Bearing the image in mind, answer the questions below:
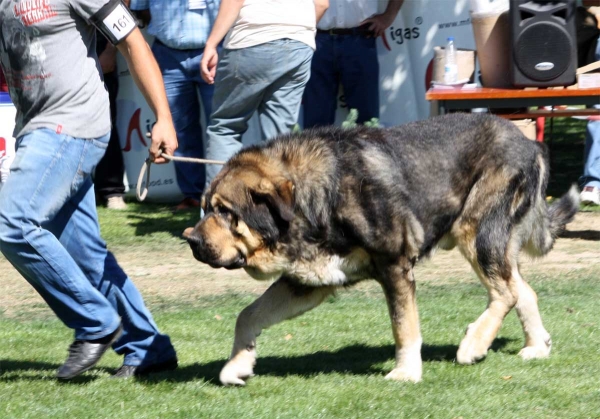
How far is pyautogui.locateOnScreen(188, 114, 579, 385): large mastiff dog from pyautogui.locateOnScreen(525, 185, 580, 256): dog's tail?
0.64 feet

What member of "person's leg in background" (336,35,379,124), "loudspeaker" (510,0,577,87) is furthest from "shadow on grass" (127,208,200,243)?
"loudspeaker" (510,0,577,87)

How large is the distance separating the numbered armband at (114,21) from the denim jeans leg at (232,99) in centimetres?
314

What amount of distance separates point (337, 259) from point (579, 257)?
3.63 metres

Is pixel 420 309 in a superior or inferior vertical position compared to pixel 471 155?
inferior

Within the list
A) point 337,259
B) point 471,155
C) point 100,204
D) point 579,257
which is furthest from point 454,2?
point 337,259

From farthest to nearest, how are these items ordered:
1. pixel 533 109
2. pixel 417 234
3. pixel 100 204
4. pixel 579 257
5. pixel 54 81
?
pixel 100 204 < pixel 533 109 < pixel 579 257 < pixel 417 234 < pixel 54 81

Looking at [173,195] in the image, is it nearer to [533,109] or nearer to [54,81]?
[533,109]

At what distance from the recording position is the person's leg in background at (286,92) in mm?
7734

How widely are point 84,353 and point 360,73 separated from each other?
5.72 m

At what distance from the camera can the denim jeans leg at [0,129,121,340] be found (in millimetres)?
4359

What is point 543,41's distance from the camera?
8.17 metres

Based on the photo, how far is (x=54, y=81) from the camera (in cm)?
446

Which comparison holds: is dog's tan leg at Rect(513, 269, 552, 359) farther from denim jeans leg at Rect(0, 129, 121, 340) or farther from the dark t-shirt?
the dark t-shirt

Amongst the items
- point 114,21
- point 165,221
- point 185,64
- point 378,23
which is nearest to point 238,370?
point 114,21
